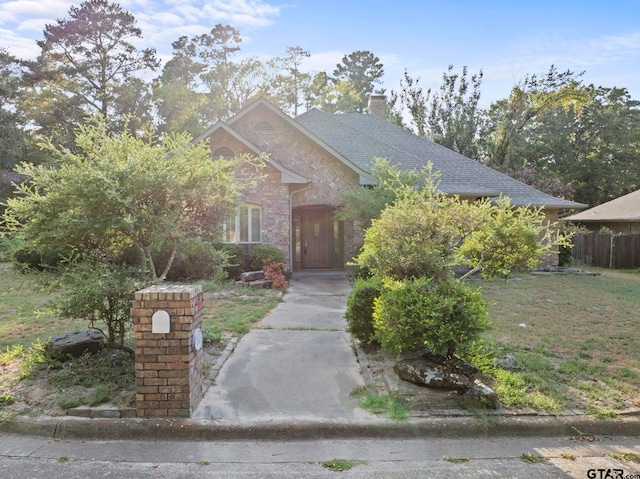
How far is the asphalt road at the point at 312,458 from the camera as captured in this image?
3117mm

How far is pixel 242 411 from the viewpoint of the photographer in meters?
3.93

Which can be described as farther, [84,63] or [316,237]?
[84,63]

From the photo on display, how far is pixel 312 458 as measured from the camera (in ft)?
11.0

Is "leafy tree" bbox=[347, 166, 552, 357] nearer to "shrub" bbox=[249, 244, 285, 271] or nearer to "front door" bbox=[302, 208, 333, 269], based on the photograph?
"shrub" bbox=[249, 244, 285, 271]

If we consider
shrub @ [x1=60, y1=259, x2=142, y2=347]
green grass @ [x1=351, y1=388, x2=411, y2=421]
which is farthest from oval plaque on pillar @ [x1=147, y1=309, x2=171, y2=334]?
green grass @ [x1=351, y1=388, x2=411, y2=421]

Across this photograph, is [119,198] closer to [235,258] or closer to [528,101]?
[235,258]

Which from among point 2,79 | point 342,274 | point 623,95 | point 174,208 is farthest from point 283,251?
point 623,95

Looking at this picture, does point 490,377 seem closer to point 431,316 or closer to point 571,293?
point 431,316

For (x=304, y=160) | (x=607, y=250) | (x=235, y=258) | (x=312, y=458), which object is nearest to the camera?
(x=312, y=458)

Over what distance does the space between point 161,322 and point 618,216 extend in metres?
22.8

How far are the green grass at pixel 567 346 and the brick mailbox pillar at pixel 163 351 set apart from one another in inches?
119

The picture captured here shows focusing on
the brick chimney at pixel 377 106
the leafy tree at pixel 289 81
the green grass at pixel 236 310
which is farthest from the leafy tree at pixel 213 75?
the green grass at pixel 236 310

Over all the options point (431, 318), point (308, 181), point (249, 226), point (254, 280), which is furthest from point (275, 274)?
point (431, 318)

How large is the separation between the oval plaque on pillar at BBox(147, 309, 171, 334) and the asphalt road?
0.93 metres
